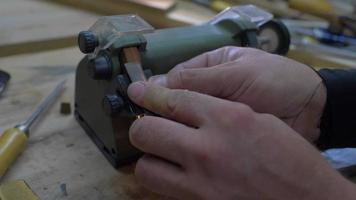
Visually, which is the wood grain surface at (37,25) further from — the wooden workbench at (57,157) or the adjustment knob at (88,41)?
the adjustment knob at (88,41)

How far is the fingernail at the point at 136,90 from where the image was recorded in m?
0.48

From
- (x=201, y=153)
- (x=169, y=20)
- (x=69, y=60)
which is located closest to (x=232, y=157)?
(x=201, y=153)

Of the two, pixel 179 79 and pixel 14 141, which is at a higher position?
pixel 179 79

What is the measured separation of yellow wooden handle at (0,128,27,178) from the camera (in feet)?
1.81

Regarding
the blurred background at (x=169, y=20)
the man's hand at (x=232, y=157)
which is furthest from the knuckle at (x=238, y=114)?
the blurred background at (x=169, y=20)

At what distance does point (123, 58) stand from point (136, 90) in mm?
87

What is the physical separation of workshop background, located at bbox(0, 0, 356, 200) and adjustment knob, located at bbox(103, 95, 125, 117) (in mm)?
104

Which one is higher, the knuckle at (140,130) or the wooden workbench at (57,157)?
the knuckle at (140,130)

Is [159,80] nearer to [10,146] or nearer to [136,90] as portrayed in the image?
[136,90]

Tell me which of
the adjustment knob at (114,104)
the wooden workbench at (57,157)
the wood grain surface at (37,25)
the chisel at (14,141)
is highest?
the adjustment knob at (114,104)

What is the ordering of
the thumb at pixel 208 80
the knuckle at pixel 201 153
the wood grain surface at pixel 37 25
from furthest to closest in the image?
the wood grain surface at pixel 37 25 < the thumb at pixel 208 80 < the knuckle at pixel 201 153

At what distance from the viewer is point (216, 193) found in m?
0.41

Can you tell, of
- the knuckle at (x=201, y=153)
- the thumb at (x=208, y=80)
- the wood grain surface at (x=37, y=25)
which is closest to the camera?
the knuckle at (x=201, y=153)

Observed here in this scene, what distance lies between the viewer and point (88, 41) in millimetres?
557
